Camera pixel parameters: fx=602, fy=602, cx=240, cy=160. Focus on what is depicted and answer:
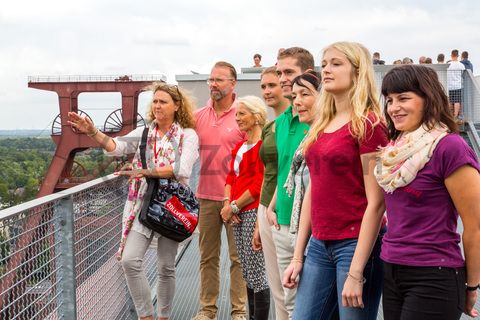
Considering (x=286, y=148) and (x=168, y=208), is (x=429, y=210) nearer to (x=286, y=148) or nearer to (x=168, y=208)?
(x=286, y=148)

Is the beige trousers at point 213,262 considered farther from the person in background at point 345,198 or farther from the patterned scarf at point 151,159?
the person in background at point 345,198

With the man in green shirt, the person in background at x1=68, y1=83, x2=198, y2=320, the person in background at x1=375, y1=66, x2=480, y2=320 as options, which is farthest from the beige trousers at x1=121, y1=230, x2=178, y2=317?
the person in background at x1=375, y1=66, x2=480, y2=320

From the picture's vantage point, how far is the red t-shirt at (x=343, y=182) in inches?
87.9

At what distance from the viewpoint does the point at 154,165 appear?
3639 mm

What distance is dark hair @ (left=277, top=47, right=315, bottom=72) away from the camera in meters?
3.10

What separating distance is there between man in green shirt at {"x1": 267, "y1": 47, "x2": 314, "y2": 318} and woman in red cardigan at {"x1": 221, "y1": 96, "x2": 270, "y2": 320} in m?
0.70

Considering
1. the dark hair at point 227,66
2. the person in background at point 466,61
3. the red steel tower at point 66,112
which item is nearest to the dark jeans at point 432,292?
the dark hair at point 227,66

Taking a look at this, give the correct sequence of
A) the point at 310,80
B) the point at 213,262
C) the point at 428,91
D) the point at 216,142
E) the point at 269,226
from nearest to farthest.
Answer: the point at 428,91, the point at 310,80, the point at 269,226, the point at 216,142, the point at 213,262

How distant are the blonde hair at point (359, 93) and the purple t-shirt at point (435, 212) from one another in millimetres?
332

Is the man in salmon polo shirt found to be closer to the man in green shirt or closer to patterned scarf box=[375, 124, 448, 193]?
the man in green shirt

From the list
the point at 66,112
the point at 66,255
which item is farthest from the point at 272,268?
the point at 66,112

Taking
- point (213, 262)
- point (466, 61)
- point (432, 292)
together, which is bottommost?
point (213, 262)

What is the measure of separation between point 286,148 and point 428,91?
1.05 meters

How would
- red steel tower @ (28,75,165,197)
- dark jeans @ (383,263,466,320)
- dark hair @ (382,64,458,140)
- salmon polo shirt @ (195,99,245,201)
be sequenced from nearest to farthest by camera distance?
dark jeans @ (383,263,466,320) → dark hair @ (382,64,458,140) → salmon polo shirt @ (195,99,245,201) → red steel tower @ (28,75,165,197)
